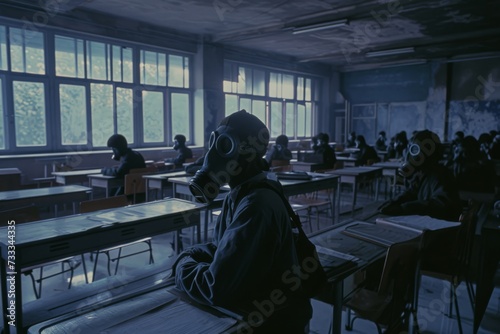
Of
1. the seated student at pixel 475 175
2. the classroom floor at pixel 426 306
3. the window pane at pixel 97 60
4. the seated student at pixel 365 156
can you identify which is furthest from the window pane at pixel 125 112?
the seated student at pixel 475 175

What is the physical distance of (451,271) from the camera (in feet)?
7.73

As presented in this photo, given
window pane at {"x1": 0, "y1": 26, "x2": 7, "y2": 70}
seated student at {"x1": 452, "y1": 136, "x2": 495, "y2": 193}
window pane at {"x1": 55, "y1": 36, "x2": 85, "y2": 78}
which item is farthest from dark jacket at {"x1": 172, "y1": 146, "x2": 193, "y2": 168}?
seated student at {"x1": 452, "y1": 136, "x2": 495, "y2": 193}

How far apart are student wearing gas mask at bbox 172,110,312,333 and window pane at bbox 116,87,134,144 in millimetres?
6972

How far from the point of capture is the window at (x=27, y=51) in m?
6.19

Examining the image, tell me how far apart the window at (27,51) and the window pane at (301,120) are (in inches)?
317

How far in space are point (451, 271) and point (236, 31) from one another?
Result: 727 cm

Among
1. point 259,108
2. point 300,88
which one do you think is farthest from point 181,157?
point 300,88

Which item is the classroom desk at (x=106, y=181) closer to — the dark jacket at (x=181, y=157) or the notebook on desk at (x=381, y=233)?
the dark jacket at (x=181, y=157)

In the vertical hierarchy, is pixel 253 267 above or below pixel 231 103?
below

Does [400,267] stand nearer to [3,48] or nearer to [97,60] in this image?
[3,48]

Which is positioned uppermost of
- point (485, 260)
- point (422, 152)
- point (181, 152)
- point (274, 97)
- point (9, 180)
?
point (274, 97)

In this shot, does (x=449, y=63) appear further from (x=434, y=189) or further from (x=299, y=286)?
(x=299, y=286)

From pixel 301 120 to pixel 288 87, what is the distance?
1.24 m

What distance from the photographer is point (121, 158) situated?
5.27 meters
